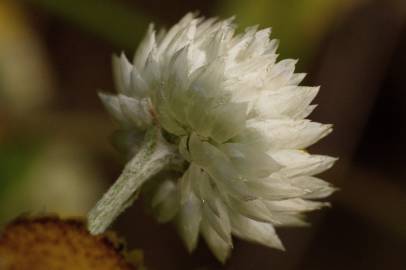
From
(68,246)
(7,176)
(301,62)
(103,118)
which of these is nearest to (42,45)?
(103,118)

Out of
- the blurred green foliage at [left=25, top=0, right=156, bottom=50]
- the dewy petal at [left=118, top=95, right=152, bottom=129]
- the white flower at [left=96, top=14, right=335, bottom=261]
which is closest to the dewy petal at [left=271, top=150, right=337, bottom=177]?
the white flower at [left=96, top=14, right=335, bottom=261]

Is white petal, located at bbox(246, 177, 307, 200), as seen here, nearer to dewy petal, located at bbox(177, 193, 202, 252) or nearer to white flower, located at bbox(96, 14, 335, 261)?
white flower, located at bbox(96, 14, 335, 261)

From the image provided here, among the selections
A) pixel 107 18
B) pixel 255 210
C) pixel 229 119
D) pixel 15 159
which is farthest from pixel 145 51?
pixel 107 18

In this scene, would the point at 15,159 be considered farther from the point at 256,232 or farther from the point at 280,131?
the point at 280,131

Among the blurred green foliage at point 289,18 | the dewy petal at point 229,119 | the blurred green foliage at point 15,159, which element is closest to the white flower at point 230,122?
the dewy petal at point 229,119

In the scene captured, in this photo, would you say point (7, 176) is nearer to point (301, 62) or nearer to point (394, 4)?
point (301, 62)

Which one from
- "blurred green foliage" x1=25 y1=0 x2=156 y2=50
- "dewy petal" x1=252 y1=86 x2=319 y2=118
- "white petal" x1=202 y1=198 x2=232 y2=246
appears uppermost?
"dewy petal" x1=252 y1=86 x2=319 y2=118

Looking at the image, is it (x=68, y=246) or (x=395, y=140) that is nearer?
(x=68, y=246)
